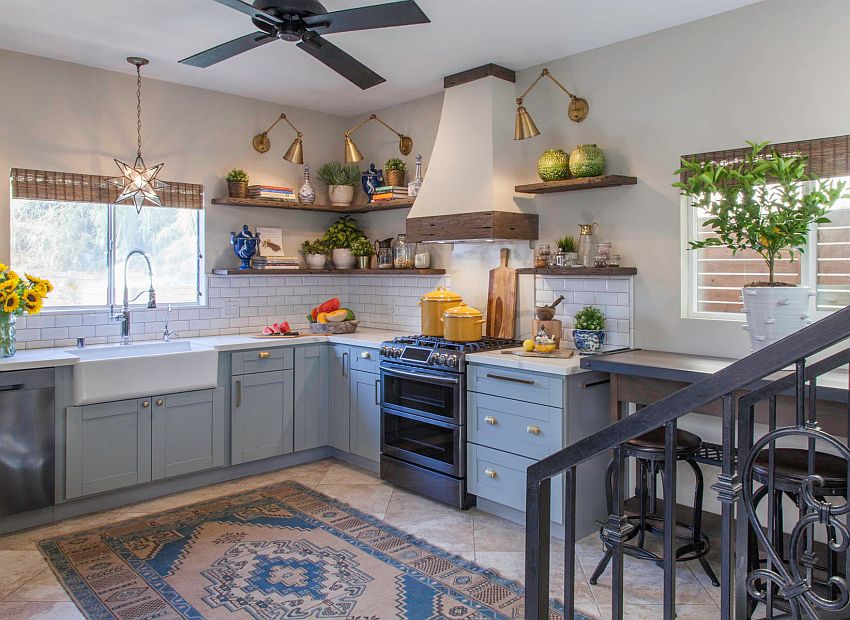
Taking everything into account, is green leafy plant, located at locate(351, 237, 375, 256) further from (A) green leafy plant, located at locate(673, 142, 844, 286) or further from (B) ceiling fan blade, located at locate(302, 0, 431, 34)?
(A) green leafy plant, located at locate(673, 142, 844, 286)

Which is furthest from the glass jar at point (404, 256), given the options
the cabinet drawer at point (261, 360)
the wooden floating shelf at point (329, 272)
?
the cabinet drawer at point (261, 360)

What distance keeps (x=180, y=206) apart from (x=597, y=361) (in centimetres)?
323

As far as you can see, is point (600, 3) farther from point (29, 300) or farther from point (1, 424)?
point (1, 424)

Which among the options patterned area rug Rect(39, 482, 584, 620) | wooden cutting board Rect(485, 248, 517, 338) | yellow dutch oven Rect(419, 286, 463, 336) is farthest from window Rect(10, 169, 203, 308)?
wooden cutting board Rect(485, 248, 517, 338)

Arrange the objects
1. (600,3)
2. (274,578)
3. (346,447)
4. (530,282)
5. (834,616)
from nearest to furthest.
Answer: (834,616)
(274,578)
(600,3)
(530,282)
(346,447)

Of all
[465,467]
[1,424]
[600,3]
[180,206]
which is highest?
[600,3]

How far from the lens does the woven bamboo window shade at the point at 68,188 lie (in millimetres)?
4250

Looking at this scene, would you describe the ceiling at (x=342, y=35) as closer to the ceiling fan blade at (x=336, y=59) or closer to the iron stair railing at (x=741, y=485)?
the ceiling fan blade at (x=336, y=59)

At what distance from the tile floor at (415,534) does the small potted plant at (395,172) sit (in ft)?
7.28

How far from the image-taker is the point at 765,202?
3.07 meters

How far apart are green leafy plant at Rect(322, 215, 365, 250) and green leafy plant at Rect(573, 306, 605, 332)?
2.34 metres

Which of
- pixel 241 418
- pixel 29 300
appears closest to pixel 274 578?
pixel 241 418

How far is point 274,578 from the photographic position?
10.4 ft

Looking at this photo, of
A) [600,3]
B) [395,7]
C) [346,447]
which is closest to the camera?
[395,7]
